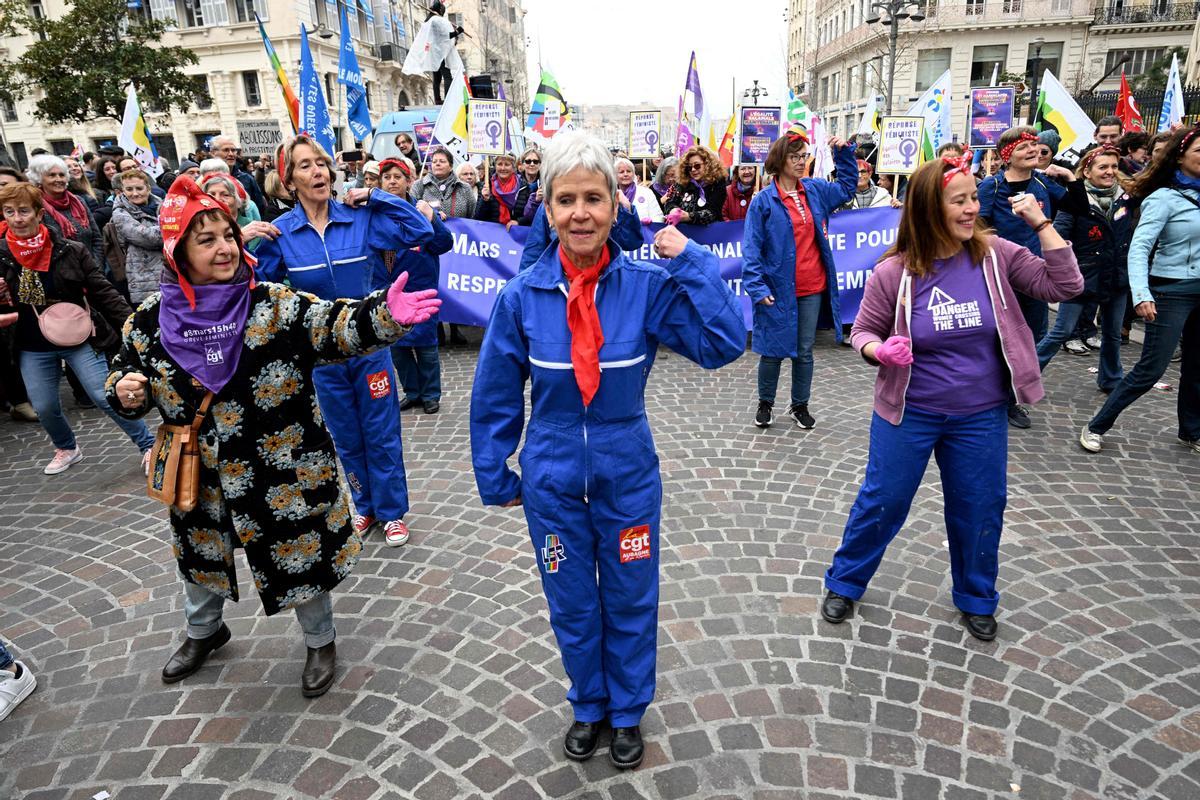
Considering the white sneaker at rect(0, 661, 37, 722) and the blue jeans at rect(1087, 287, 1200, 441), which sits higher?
the blue jeans at rect(1087, 287, 1200, 441)

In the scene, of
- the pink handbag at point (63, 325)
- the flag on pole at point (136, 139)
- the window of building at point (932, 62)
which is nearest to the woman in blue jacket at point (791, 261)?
the pink handbag at point (63, 325)

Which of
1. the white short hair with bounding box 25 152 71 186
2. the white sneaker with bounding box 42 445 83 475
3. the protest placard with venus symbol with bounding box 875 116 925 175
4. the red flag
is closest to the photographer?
the white sneaker with bounding box 42 445 83 475

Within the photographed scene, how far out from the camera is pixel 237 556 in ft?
14.1

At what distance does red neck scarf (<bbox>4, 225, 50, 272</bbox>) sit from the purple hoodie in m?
5.67

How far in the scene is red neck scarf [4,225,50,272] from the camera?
5.18 metres

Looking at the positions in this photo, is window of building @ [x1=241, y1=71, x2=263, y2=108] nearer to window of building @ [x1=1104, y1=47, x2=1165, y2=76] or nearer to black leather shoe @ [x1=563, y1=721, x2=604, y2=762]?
black leather shoe @ [x1=563, y1=721, x2=604, y2=762]

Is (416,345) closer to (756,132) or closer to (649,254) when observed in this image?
(649,254)

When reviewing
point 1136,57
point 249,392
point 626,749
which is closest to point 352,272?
point 249,392

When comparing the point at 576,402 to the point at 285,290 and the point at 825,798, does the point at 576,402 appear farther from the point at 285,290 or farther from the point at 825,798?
the point at 825,798

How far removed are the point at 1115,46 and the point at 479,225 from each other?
187 feet

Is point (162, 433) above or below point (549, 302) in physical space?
below

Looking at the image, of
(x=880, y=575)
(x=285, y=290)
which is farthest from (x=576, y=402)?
(x=880, y=575)

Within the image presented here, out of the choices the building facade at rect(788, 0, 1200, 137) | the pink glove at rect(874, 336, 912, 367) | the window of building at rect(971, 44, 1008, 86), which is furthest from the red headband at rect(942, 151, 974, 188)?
the window of building at rect(971, 44, 1008, 86)

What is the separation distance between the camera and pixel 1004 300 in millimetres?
3059
